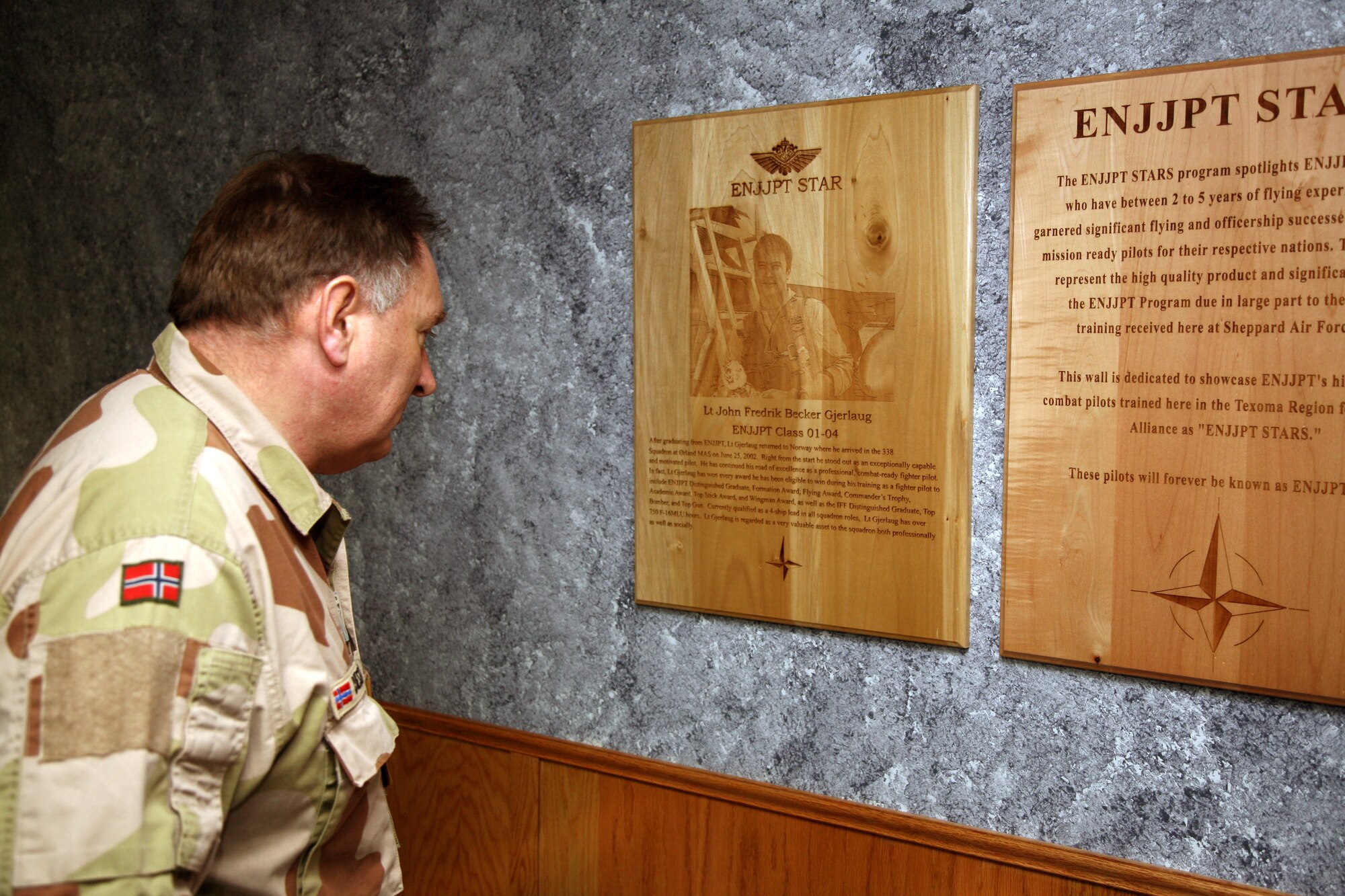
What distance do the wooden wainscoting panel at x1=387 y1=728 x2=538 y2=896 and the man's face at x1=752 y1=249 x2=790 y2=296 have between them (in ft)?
3.82

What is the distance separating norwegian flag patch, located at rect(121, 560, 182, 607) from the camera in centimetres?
86

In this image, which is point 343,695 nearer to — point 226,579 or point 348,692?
point 348,692

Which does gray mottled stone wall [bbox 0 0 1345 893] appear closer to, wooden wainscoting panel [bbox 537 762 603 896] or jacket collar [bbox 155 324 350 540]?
wooden wainscoting panel [bbox 537 762 603 896]

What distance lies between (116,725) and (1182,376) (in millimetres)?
1490

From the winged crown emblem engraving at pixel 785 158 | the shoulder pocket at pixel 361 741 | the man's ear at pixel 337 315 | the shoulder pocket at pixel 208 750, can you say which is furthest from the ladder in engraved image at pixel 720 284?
the shoulder pocket at pixel 208 750

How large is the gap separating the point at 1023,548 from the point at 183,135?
2.30m

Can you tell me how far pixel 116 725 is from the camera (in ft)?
2.71

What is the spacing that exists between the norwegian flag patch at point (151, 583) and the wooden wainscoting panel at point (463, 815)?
4.62 ft

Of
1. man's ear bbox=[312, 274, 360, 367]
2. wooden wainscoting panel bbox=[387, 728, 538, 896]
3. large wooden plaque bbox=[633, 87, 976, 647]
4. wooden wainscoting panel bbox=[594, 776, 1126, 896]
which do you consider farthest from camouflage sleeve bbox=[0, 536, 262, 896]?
wooden wainscoting panel bbox=[387, 728, 538, 896]

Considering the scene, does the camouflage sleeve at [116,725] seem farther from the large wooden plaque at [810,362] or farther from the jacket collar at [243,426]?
the large wooden plaque at [810,362]

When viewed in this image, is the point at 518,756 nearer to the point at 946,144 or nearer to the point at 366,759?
the point at 366,759

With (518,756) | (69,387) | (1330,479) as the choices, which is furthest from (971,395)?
(69,387)

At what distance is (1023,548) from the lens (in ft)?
5.40

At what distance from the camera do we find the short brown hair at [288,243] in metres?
1.11
